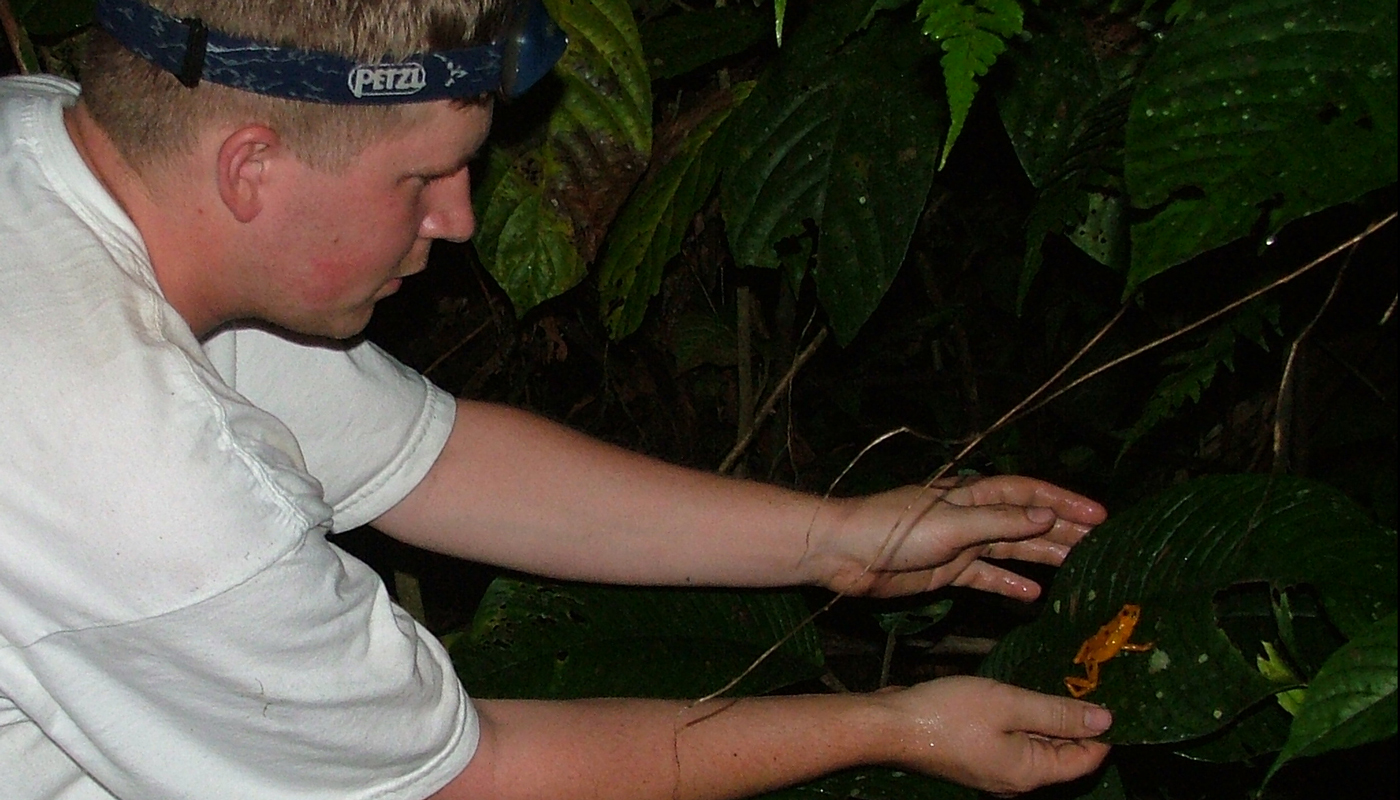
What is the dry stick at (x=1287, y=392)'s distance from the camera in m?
1.08

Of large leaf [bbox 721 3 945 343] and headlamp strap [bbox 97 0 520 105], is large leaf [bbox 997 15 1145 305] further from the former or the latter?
headlamp strap [bbox 97 0 520 105]

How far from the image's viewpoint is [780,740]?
53.8 inches

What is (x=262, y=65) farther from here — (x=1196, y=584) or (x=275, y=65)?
(x=1196, y=584)

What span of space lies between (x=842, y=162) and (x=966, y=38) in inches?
19.1

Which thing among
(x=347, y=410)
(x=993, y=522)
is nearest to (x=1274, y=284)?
(x=993, y=522)

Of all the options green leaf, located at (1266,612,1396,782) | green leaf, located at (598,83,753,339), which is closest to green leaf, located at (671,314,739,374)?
green leaf, located at (598,83,753,339)

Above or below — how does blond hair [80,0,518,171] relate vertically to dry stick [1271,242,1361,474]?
above

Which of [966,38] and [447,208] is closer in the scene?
[966,38]

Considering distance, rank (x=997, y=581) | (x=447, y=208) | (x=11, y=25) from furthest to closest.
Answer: (x=11, y=25)
(x=997, y=581)
(x=447, y=208)

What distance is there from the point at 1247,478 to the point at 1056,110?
0.42 m

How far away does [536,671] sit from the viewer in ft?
5.69

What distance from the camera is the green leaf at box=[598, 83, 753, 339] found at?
180 cm

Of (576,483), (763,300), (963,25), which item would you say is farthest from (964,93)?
(763,300)

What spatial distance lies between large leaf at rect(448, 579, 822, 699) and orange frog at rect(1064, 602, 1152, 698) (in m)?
0.42
